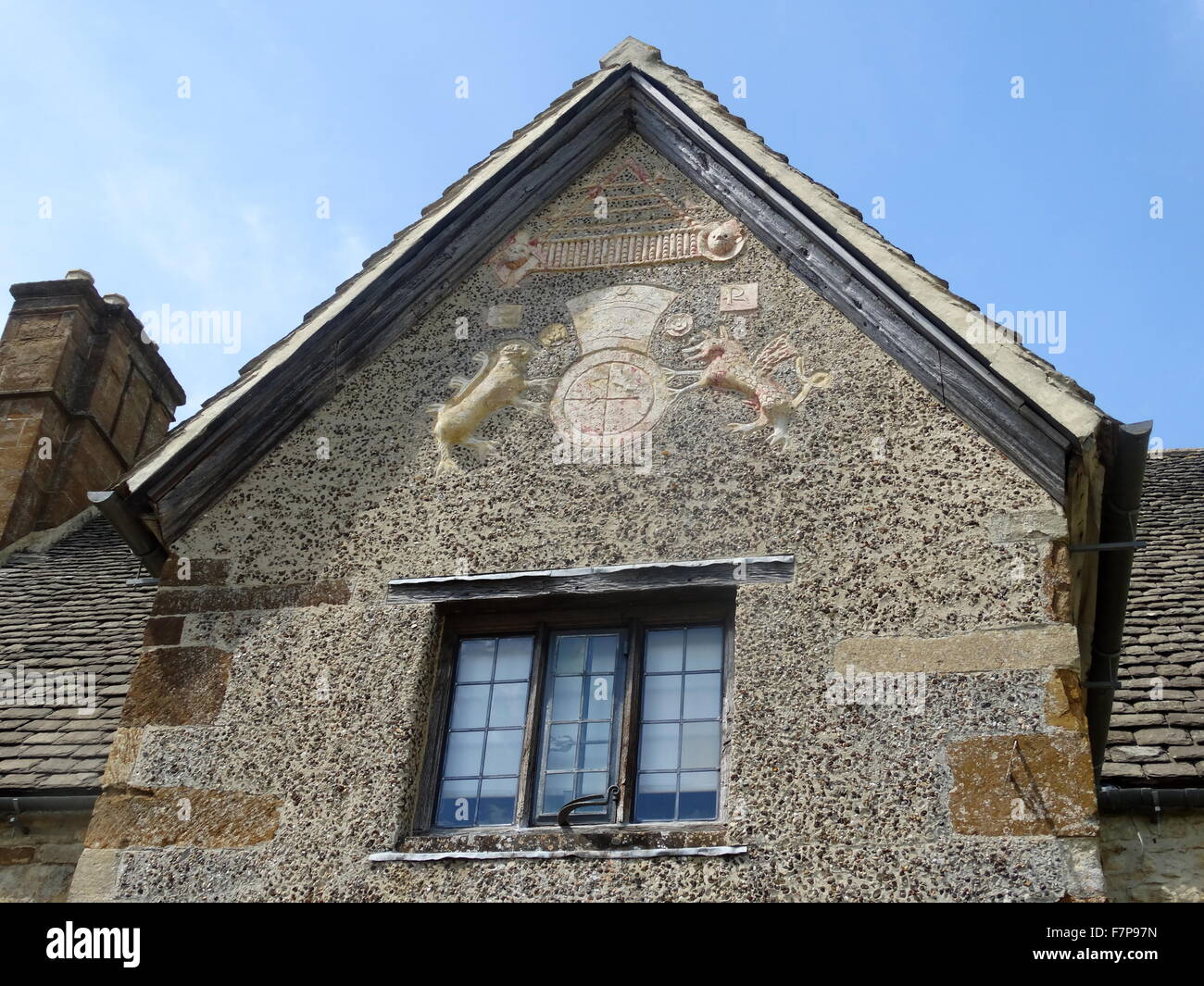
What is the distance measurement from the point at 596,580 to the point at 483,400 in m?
Answer: 1.08

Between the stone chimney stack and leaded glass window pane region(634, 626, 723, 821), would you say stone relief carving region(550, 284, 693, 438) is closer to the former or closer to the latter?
leaded glass window pane region(634, 626, 723, 821)

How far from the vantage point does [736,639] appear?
16.6ft

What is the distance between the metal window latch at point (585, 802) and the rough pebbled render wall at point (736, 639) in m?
0.16

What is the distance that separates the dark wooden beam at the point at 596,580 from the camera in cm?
519

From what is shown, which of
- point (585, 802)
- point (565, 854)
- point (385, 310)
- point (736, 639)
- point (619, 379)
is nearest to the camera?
point (565, 854)

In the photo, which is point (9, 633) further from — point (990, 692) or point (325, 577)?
point (990, 692)

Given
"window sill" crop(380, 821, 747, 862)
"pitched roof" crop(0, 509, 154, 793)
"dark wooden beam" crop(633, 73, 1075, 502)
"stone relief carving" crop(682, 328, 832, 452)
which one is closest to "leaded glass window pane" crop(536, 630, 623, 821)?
"window sill" crop(380, 821, 747, 862)

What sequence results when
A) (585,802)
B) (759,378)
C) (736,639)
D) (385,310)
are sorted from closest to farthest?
(585,802)
(736,639)
(759,378)
(385,310)

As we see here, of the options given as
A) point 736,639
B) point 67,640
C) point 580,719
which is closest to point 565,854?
point 580,719

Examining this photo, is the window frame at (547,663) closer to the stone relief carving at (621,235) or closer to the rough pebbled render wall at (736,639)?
the rough pebbled render wall at (736,639)

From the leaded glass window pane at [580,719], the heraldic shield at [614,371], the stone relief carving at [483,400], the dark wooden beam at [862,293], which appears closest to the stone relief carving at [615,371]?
the heraldic shield at [614,371]

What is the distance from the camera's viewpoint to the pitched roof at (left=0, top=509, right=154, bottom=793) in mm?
6641

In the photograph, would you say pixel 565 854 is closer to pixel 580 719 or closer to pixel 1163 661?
pixel 580 719
